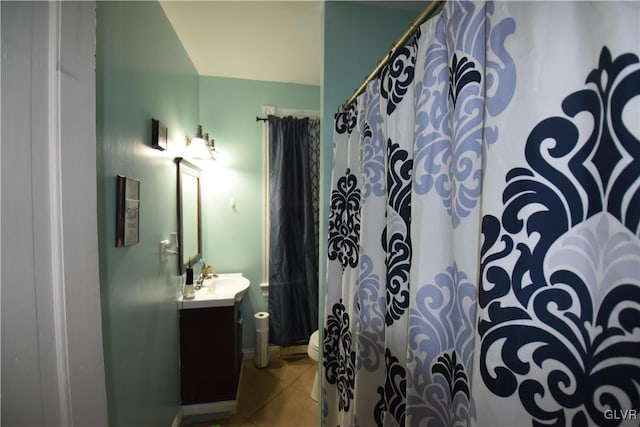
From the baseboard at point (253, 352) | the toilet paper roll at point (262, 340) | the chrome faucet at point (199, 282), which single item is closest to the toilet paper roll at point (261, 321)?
the toilet paper roll at point (262, 340)

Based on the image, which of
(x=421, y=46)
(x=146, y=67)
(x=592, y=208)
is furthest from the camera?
(x=146, y=67)

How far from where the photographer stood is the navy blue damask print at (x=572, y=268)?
31 centimetres

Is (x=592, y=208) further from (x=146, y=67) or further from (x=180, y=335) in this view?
(x=180, y=335)

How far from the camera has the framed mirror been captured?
154cm

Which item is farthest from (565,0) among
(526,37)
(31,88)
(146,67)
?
(146,67)

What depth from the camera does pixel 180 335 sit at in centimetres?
154

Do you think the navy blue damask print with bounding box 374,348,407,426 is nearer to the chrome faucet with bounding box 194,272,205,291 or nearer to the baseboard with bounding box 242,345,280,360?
the chrome faucet with bounding box 194,272,205,291

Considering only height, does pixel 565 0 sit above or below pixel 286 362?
above

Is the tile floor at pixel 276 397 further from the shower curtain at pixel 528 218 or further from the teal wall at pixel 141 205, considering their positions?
the shower curtain at pixel 528 218

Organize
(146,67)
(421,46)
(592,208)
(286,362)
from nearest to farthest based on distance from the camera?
(592,208), (421,46), (146,67), (286,362)

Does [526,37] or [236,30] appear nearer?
[526,37]

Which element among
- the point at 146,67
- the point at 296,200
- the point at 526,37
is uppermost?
the point at 146,67

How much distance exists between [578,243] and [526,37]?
33cm

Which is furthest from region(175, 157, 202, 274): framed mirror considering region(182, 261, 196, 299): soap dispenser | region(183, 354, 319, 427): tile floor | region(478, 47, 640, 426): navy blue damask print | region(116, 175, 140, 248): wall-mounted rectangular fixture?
region(478, 47, 640, 426): navy blue damask print
